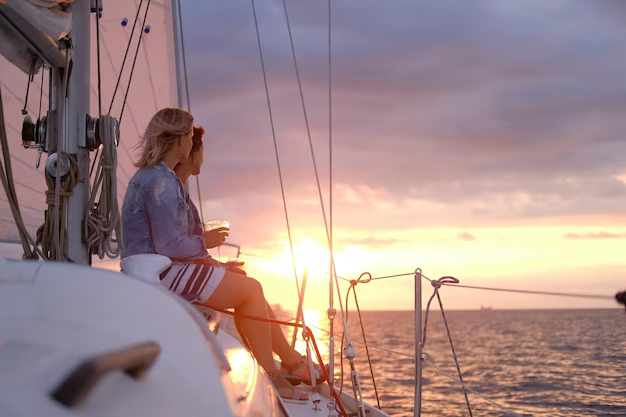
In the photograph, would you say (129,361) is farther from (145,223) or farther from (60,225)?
(145,223)

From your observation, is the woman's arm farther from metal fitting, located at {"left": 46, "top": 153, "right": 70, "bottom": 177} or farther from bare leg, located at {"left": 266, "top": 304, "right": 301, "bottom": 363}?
bare leg, located at {"left": 266, "top": 304, "right": 301, "bottom": 363}

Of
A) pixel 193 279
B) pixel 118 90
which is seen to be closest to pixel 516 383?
pixel 118 90

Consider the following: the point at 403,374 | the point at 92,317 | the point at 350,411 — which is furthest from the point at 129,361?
the point at 403,374

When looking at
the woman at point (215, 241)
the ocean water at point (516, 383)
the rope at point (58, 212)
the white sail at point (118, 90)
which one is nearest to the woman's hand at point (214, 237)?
the woman at point (215, 241)

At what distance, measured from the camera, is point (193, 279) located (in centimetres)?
214

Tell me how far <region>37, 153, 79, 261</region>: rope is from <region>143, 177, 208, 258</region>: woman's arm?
10.6 inches

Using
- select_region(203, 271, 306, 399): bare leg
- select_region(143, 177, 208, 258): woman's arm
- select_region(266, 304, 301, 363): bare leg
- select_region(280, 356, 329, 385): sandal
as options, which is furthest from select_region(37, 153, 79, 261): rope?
select_region(280, 356, 329, 385): sandal

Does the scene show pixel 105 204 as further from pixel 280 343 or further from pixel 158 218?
pixel 280 343

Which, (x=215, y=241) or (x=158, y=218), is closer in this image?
(x=158, y=218)

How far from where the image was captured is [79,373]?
75cm

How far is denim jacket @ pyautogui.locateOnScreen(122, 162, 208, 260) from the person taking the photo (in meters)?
2.13

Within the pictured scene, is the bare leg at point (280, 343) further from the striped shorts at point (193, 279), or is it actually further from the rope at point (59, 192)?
the rope at point (59, 192)

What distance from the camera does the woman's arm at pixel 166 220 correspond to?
2.13 metres

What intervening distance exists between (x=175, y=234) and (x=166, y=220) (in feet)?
0.17
